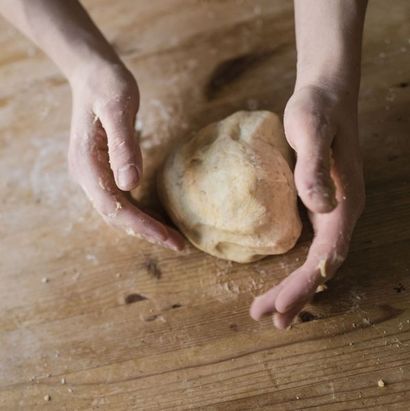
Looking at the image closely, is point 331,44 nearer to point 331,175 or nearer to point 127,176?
point 331,175

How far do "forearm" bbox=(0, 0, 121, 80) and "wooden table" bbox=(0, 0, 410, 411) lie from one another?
8.5 inches

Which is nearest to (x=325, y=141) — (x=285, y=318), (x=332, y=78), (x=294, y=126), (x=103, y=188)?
(x=294, y=126)

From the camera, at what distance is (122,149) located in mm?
976

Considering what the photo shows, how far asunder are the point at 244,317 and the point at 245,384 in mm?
135

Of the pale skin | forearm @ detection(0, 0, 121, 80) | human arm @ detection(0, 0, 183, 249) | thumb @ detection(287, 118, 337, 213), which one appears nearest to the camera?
thumb @ detection(287, 118, 337, 213)

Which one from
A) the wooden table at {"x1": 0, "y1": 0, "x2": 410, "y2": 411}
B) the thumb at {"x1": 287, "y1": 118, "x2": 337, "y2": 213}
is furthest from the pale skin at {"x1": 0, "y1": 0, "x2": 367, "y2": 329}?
the wooden table at {"x1": 0, "y1": 0, "x2": 410, "y2": 411}

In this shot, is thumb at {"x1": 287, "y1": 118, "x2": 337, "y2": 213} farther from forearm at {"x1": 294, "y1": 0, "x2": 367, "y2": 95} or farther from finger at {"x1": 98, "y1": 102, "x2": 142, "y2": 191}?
finger at {"x1": 98, "y1": 102, "x2": 142, "y2": 191}

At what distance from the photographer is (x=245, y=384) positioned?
3.31ft

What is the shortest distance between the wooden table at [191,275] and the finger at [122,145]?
0.81 ft

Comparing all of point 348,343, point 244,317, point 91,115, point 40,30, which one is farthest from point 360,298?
point 40,30

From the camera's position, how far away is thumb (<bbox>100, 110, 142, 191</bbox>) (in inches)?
37.4

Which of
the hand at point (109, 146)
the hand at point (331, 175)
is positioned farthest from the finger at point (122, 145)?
the hand at point (331, 175)

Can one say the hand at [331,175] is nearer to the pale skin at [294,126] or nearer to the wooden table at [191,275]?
the pale skin at [294,126]

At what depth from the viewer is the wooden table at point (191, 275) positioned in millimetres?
1016
